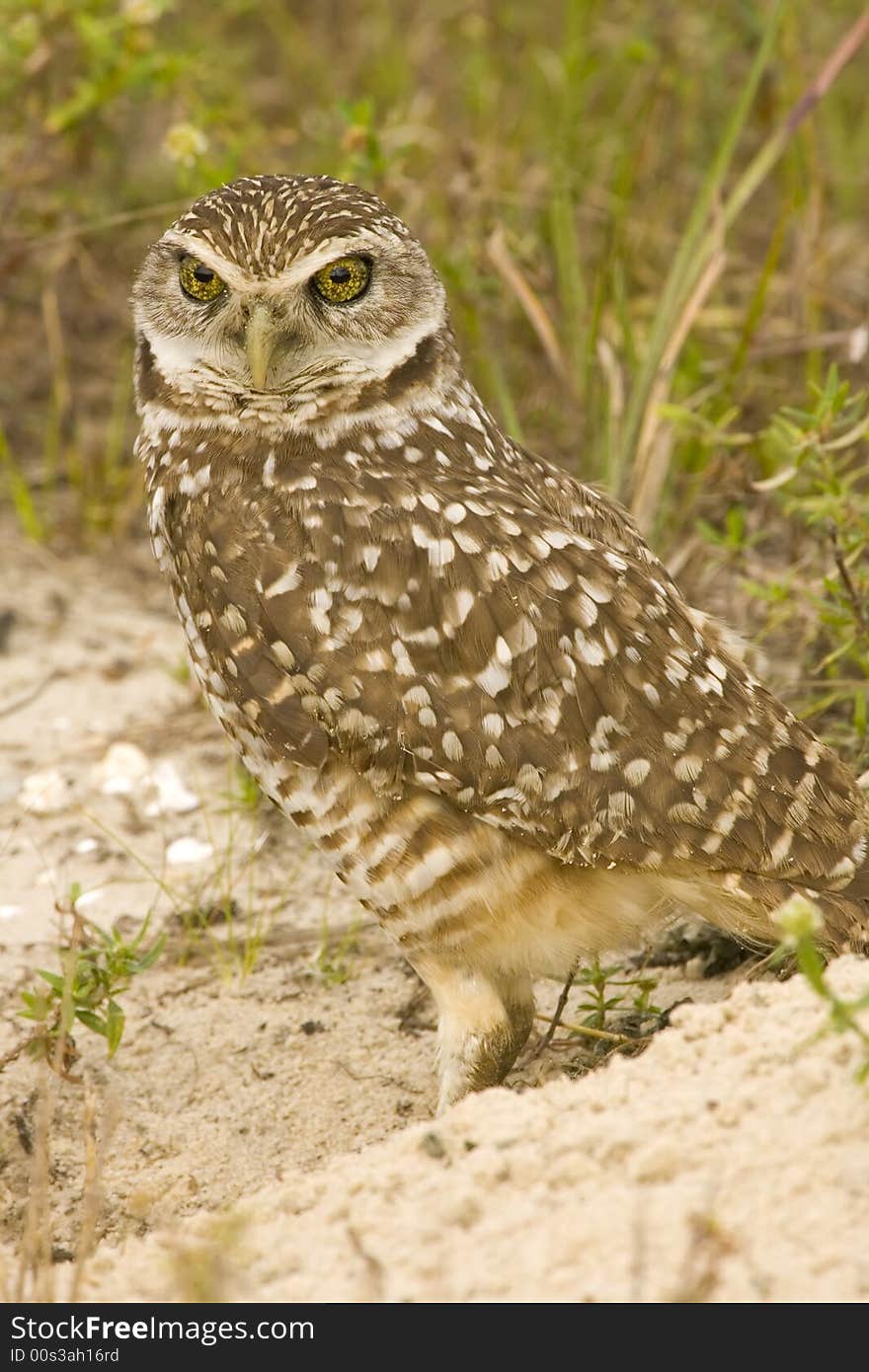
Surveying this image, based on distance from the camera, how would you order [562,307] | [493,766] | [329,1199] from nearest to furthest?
[329,1199] < [493,766] < [562,307]

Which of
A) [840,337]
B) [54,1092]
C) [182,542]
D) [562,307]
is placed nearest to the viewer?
[182,542]

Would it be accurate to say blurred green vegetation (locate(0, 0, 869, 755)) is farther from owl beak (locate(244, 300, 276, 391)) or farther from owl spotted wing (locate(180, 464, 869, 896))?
owl beak (locate(244, 300, 276, 391))

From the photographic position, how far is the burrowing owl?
110 inches

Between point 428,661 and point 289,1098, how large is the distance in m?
1.05

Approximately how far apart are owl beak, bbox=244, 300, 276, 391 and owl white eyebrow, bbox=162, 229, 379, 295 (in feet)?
0.13

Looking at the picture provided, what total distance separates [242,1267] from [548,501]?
1.59m

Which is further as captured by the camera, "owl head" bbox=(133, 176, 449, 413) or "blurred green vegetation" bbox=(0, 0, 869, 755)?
"blurred green vegetation" bbox=(0, 0, 869, 755)

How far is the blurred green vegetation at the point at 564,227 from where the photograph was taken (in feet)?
13.6

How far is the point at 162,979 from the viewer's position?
362 cm

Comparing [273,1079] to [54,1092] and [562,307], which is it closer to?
[54,1092]

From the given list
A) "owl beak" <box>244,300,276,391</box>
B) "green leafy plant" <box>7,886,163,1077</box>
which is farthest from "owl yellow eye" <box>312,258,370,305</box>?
"green leafy plant" <box>7,886,163,1077</box>

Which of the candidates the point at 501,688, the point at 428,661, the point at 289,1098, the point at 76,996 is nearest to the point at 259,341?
the point at 428,661

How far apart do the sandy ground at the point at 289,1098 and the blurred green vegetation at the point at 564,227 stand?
85cm

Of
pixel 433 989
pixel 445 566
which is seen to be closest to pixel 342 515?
pixel 445 566
